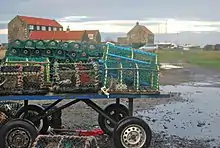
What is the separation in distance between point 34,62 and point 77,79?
102 centimetres

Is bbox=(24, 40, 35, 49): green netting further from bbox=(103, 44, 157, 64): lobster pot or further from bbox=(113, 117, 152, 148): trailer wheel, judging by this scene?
bbox=(113, 117, 152, 148): trailer wheel

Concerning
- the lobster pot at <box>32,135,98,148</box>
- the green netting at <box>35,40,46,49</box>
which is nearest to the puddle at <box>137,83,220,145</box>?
the green netting at <box>35,40,46,49</box>

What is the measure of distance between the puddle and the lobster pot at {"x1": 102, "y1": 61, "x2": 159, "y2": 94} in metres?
2.77

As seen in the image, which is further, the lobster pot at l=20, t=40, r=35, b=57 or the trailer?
the lobster pot at l=20, t=40, r=35, b=57

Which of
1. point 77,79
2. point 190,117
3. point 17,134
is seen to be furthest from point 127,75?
point 190,117

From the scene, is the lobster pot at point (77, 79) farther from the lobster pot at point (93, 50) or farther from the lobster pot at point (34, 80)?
the lobster pot at point (93, 50)

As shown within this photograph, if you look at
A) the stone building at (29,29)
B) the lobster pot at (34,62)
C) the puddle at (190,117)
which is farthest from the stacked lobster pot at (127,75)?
the stone building at (29,29)

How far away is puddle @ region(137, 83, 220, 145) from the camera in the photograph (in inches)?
486

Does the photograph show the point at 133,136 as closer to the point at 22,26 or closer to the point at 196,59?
the point at 196,59

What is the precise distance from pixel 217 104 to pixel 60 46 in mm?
10219

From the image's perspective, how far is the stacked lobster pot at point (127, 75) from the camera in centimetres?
941

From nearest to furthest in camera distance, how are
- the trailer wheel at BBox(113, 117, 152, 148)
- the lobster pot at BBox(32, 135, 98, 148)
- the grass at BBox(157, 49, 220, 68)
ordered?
the lobster pot at BBox(32, 135, 98, 148), the trailer wheel at BBox(113, 117, 152, 148), the grass at BBox(157, 49, 220, 68)

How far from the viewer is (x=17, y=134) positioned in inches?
362

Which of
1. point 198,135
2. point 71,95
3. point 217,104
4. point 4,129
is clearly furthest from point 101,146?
point 217,104
